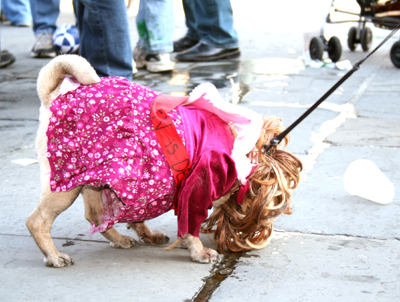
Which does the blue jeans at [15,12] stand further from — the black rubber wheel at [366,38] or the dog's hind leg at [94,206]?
the dog's hind leg at [94,206]

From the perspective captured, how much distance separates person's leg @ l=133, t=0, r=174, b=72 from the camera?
5.24 meters

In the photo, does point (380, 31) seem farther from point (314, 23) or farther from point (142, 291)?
point (142, 291)

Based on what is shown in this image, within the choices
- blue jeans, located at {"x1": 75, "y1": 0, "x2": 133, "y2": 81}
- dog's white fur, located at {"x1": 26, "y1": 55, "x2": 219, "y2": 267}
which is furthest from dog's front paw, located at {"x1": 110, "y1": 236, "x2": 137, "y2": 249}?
blue jeans, located at {"x1": 75, "y1": 0, "x2": 133, "y2": 81}

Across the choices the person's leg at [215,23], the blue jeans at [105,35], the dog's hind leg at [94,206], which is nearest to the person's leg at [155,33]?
the person's leg at [215,23]

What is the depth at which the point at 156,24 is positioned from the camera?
5.27m

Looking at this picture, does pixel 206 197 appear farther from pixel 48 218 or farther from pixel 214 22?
pixel 214 22

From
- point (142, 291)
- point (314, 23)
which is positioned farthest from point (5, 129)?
point (314, 23)

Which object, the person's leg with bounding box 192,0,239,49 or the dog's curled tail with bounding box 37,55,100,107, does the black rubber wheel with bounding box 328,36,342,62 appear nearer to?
the person's leg with bounding box 192,0,239,49

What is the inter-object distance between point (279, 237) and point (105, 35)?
222cm

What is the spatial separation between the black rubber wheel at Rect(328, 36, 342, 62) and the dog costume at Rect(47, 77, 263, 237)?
392 centimetres

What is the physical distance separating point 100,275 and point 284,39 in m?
5.91

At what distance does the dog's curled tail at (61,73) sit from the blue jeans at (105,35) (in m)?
1.81

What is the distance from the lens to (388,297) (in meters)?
1.86

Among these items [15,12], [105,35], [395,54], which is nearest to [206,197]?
[105,35]
